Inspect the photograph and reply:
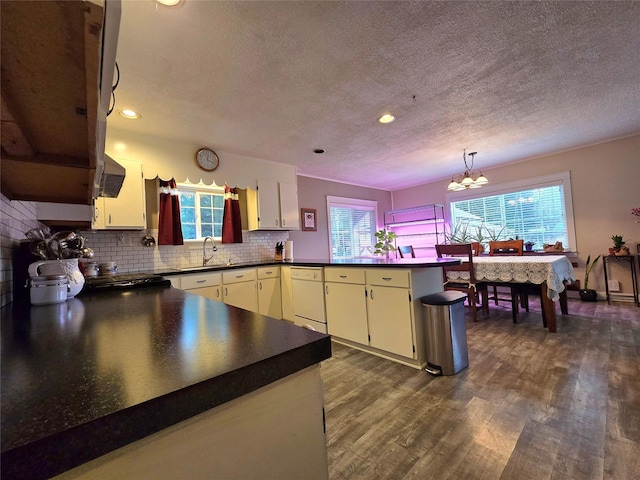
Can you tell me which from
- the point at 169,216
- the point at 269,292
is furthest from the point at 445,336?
the point at 169,216

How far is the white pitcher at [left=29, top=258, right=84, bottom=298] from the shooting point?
1275 mm

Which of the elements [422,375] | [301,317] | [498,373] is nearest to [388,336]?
[422,375]

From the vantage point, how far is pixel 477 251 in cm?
441

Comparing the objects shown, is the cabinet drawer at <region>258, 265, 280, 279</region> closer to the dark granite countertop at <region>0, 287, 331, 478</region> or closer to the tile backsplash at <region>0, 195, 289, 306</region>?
the tile backsplash at <region>0, 195, 289, 306</region>

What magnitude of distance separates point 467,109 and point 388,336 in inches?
94.0

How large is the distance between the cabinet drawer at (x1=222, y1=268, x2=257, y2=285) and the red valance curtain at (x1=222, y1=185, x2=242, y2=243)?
23.7 inches

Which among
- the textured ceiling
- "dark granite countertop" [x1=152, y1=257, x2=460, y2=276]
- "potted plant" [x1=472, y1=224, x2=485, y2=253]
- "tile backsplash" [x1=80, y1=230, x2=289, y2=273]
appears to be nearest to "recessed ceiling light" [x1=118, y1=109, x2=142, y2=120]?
the textured ceiling

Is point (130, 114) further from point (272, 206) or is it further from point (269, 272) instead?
point (269, 272)

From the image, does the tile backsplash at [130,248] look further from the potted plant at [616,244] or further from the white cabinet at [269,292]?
the potted plant at [616,244]

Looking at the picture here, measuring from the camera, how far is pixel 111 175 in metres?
1.55

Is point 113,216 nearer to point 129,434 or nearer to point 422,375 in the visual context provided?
point 129,434

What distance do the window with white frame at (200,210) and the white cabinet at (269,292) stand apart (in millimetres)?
902

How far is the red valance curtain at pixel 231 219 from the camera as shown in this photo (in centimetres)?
383

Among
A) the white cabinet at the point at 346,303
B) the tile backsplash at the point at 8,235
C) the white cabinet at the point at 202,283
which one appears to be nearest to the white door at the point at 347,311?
the white cabinet at the point at 346,303
